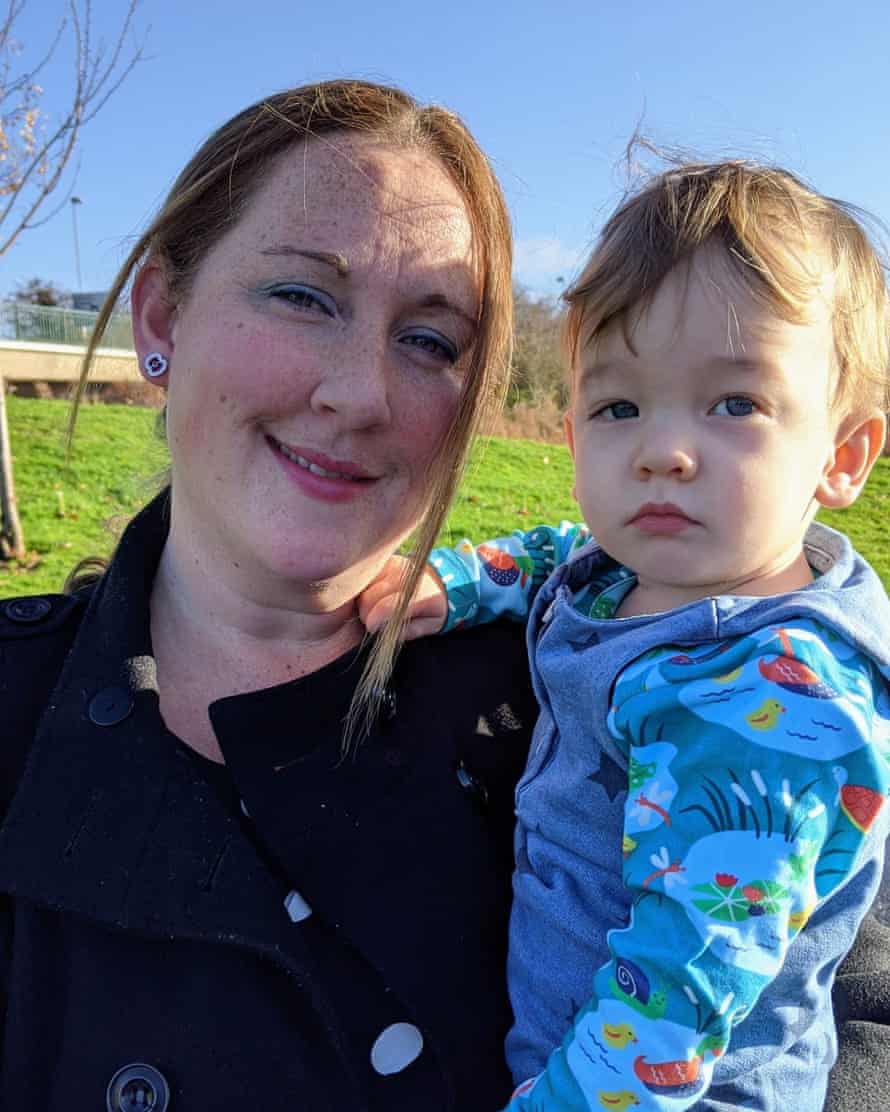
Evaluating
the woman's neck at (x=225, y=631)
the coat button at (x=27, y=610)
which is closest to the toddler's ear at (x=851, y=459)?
the woman's neck at (x=225, y=631)

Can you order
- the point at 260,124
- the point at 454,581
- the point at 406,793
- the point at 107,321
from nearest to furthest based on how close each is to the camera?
1. the point at 406,793
2. the point at 260,124
3. the point at 454,581
4. the point at 107,321

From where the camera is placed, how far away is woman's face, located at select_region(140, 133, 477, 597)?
1.85 m

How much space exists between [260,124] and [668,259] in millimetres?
1025

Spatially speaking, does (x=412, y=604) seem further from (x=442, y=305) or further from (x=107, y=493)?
(x=107, y=493)

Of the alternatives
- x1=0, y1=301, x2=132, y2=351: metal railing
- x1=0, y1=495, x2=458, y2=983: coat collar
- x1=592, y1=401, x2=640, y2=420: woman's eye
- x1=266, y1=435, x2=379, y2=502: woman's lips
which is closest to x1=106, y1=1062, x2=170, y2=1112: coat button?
x1=0, y1=495, x2=458, y2=983: coat collar

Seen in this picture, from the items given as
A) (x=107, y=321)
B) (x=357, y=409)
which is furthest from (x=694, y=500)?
(x=107, y=321)

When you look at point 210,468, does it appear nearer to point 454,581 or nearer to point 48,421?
point 454,581

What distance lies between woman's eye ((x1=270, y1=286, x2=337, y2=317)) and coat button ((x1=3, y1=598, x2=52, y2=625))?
86cm

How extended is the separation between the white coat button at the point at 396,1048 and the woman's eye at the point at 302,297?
1.37m

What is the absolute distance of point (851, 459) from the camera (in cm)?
170

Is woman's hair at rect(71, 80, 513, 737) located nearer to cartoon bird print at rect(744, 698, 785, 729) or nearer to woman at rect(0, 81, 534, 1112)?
woman at rect(0, 81, 534, 1112)

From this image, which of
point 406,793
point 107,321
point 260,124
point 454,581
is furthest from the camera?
point 107,321

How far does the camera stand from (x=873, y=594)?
1.57 metres

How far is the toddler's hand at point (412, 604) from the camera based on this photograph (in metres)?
2.14
